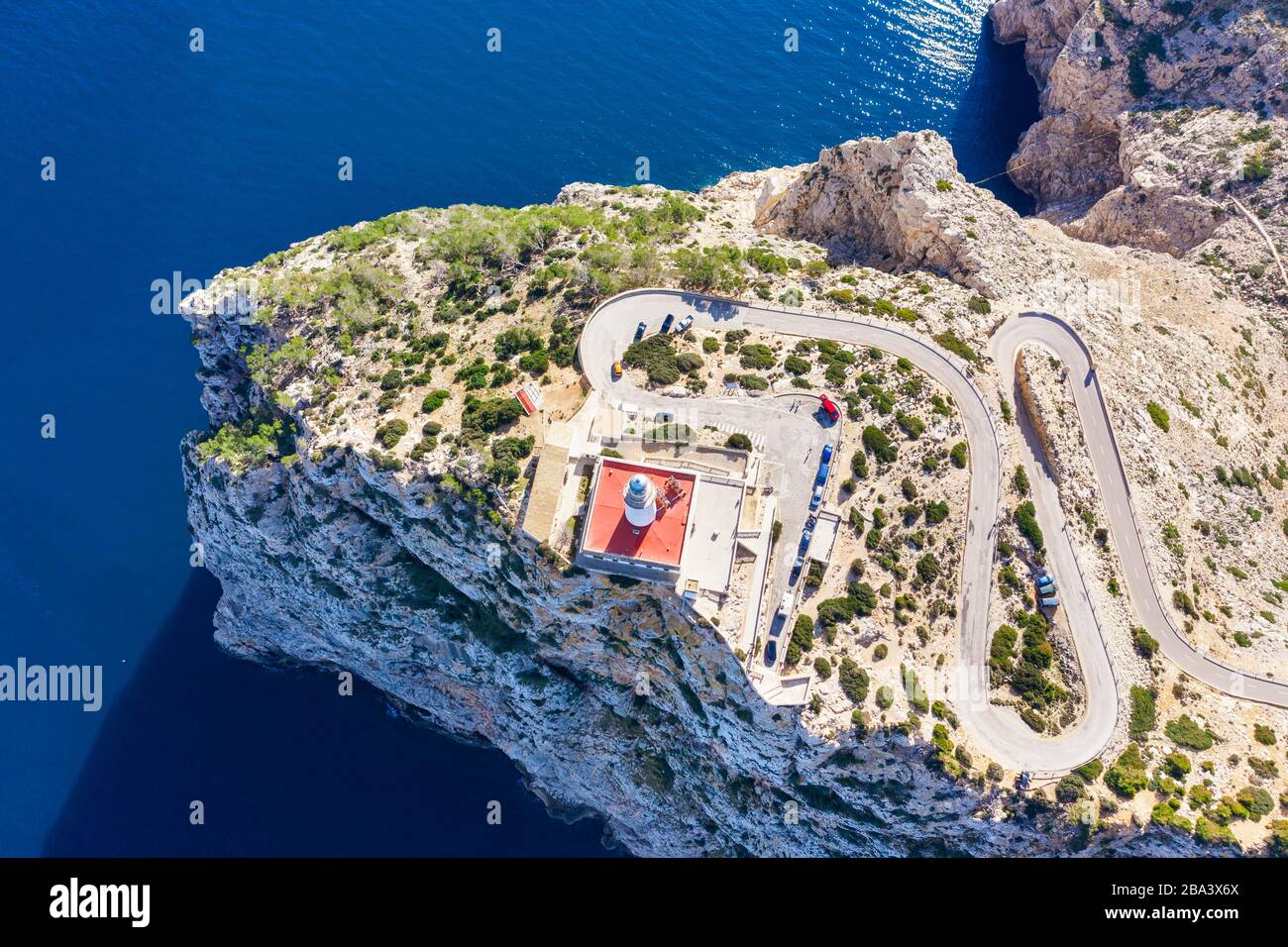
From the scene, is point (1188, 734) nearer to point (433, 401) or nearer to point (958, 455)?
point (958, 455)

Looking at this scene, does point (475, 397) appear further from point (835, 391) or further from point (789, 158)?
point (789, 158)

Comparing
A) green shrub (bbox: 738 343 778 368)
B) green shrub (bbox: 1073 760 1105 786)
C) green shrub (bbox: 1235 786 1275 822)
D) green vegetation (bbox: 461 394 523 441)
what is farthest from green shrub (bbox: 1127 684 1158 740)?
green vegetation (bbox: 461 394 523 441)

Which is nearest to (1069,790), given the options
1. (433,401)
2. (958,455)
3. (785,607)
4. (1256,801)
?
(1256,801)

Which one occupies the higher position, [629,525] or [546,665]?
[629,525]

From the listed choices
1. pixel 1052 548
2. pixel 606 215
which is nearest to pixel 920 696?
pixel 1052 548

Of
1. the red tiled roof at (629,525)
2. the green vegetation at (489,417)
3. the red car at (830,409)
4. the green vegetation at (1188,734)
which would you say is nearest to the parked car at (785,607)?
the red tiled roof at (629,525)
